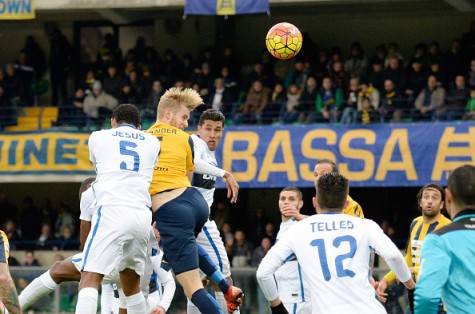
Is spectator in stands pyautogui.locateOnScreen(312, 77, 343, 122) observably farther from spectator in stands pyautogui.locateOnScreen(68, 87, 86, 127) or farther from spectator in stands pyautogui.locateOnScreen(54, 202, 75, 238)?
spectator in stands pyautogui.locateOnScreen(54, 202, 75, 238)

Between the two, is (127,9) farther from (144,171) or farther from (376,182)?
(144,171)

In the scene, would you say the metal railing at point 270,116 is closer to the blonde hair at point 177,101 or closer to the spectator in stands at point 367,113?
the spectator in stands at point 367,113

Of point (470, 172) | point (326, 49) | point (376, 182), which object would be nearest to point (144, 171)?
point (470, 172)

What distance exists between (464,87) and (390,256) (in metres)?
14.6

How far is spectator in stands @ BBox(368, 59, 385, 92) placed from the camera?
70.9 feet

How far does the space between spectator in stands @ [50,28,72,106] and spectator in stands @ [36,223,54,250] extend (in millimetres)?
3878

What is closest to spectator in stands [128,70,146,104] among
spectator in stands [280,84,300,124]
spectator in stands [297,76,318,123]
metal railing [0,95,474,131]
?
metal railing [0,95,474,131]

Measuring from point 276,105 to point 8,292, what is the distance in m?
13.1

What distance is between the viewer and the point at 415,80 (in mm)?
21500

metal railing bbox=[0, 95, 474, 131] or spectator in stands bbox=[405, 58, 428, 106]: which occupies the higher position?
spectator in stands bbox=[405, 58, 428, 106]

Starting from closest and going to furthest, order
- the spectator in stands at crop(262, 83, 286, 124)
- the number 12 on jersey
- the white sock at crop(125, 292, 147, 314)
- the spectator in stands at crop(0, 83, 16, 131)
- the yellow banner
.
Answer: the number 12 on jersey
the white sock at crop(125, 292, 147, 314)
the spectator in stands at crop(262, 83, 286, 124)
the yellow banner
the spectator in stands at crop(0, 83, 16, 131)

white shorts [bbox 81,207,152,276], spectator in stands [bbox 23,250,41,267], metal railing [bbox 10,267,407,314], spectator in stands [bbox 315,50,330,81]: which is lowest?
spectator in stands [bbox 23,250,41,267]

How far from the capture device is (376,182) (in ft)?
69.4

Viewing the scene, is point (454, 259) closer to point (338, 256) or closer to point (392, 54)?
point (338, 256)
